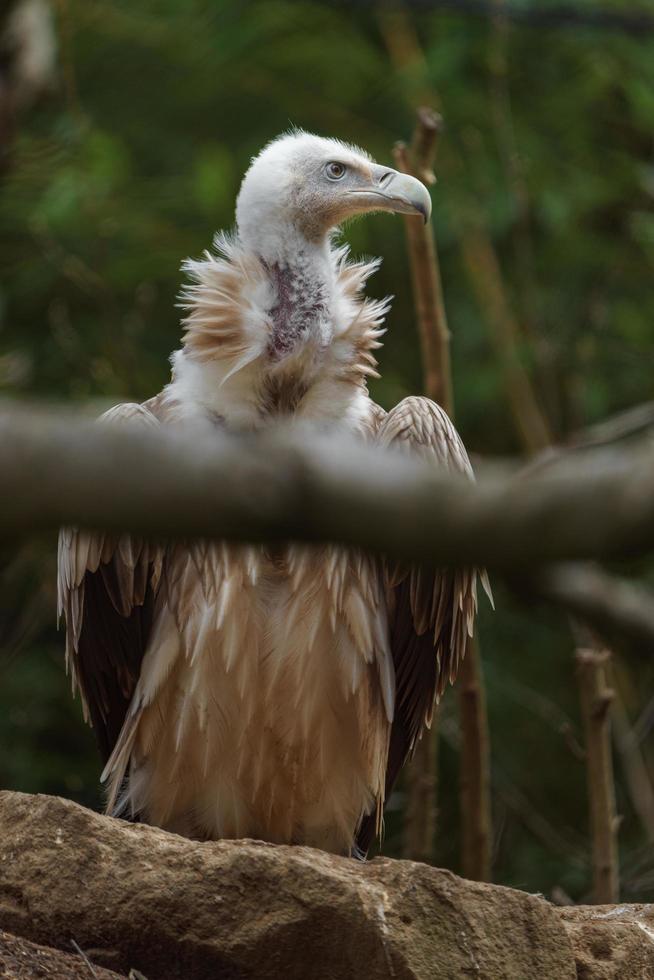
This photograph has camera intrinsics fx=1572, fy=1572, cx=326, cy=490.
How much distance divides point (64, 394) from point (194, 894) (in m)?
5.52

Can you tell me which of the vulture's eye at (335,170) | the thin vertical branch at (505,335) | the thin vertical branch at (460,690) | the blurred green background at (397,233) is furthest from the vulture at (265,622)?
the thin vertical branch at (505,335)

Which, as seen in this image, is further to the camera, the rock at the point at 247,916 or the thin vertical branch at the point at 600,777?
the thin vertical branch at the point at 600,777

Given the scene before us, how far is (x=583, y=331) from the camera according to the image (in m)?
10.6

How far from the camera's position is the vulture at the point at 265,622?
587 cm

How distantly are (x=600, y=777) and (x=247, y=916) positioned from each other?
107 inches

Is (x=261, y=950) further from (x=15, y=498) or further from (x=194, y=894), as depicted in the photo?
(x=15, y=498)

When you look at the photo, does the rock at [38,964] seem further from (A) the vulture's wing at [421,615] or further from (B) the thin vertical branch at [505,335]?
(B) the thin vertical branch at [505,335]

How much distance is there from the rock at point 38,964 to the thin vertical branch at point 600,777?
2.84 m

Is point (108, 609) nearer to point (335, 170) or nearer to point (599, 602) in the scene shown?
point (335, 170)

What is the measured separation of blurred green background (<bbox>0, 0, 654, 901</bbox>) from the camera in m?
9.20

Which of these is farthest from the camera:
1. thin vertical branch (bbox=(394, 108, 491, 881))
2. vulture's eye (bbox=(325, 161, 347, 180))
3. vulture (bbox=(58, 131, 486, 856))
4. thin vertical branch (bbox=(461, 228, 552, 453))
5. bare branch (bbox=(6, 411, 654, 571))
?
thin vertical branch (bbox=(461, 228, 552, 453))

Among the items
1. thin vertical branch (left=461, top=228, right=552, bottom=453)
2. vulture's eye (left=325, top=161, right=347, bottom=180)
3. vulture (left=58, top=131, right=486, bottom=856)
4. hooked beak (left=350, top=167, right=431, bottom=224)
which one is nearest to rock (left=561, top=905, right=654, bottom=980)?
vulture (left=58, top=131, right=486, bottom=856)

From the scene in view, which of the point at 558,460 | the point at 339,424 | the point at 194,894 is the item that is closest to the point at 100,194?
the point at 339,424

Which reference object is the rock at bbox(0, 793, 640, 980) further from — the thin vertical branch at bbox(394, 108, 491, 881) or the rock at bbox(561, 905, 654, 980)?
the thin vertical branch at bbox(394, 108, 491, 881)
